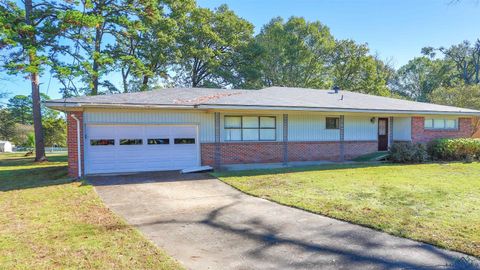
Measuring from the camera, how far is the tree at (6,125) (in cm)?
4825

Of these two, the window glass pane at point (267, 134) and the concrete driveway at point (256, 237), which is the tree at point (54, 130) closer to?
the window glass pane at point (267, 134)

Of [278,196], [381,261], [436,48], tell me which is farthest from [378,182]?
[436,48]

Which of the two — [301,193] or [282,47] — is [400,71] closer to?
[282,47]

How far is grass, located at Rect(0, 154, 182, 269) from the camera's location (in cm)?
410

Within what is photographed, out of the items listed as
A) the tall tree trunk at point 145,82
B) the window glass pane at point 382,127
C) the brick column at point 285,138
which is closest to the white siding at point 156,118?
the brick column at point 285,138

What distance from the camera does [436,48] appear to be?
49.7m

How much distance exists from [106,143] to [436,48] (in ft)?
176

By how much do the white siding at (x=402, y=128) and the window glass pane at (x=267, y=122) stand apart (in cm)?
766

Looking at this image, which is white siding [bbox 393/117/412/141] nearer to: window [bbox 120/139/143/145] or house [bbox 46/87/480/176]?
house [bbox 46/87/480/176]

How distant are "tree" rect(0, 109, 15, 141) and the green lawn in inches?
1994

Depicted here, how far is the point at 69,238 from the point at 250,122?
34.5 ft

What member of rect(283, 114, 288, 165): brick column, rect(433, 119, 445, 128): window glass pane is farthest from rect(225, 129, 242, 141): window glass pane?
rect(433, 119, 445, 128): window glass pane

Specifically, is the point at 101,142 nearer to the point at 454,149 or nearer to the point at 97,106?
the point at 97,106

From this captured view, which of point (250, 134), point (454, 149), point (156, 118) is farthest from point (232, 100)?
point (454, 149)
